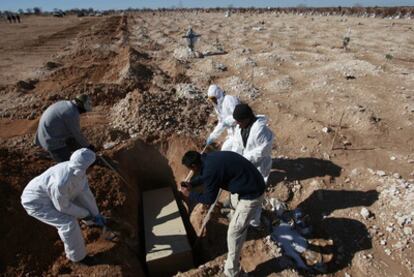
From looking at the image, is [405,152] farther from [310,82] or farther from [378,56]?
[378,56]

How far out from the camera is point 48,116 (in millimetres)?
4344

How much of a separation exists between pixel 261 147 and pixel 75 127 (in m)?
2.80

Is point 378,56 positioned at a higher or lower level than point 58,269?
higher

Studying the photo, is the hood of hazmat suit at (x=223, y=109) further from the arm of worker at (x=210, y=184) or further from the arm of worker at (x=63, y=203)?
the arm of worker at (x=63, y=203)

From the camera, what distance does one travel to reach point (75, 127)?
14.7ft

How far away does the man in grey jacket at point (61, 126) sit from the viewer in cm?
436

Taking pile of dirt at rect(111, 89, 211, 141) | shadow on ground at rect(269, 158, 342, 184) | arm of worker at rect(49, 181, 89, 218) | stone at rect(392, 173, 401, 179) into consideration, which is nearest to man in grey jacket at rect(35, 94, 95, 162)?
arm of worker at rect(49, 181, 89, 218)

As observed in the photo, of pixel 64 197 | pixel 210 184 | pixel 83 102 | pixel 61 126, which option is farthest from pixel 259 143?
pixel 61 126

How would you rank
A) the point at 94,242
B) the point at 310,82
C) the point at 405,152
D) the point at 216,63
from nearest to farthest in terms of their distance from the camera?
the point at 94,242, the point at 405,152, the point at 310,82, the point at 216,63

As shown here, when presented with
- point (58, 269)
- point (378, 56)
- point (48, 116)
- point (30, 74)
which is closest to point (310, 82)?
point (378, 56)

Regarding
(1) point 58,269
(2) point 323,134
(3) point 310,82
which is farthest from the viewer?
(3) point 310,82

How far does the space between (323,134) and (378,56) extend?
8.80 m

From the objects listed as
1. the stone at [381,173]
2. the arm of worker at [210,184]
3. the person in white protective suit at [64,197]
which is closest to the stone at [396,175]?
the stone at [381,173]

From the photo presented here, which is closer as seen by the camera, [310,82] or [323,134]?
[323,134]
